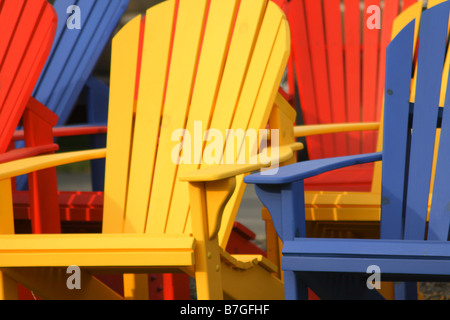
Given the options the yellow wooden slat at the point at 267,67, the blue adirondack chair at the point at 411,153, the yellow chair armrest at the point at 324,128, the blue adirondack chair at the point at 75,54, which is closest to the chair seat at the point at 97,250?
the blue adirondack chair at the point at 411,153

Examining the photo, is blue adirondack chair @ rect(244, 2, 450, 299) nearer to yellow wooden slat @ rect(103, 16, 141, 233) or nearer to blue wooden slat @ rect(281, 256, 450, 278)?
blue wooden slat @ rect(281, 256, 450, 278)

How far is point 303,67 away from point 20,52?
1467 millimetres

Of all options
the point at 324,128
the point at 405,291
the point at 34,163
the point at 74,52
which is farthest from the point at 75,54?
the point at 405,291

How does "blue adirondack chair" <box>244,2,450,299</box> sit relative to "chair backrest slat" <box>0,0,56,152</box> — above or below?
below

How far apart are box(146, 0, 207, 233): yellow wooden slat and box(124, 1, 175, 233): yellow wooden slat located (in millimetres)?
25

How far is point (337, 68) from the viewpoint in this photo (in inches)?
146

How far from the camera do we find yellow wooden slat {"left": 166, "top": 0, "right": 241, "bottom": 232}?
8.35 feet

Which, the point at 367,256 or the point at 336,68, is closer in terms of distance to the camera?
the point at 367,256

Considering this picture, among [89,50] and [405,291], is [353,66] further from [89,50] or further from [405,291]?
[405,291]

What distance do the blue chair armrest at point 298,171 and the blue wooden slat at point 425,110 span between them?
0.15 m

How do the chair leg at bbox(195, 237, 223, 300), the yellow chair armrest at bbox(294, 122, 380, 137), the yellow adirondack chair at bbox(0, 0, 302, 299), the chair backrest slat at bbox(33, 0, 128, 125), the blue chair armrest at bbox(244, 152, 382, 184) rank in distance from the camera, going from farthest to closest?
the chair backrest slat at bbox(33, 0, 128, 125) < the yellow chair armrest at bbox(294, 122, 380, 137) < the yellow adirondack chair at bbox(0, 0, 302, 299) < the chair leg at bbox(195, 237, 223, 300) < the blue chair armrest at bbox(244, 152, 382, 184)

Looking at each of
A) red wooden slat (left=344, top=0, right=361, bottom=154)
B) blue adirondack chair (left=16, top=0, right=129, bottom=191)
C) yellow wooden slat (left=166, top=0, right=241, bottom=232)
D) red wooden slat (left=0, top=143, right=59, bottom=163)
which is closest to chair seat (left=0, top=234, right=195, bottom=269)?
red wooden slat (left=0, top=143, right=59, bottom=163)
